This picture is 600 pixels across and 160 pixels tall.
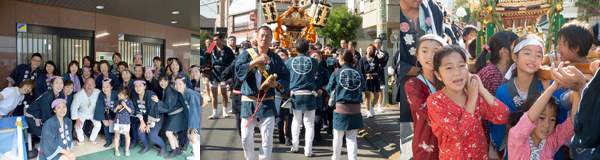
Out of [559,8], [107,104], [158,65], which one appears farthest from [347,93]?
[107,104]

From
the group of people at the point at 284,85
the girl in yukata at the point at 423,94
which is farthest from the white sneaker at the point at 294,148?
the girl in yukata at the point at 423,94

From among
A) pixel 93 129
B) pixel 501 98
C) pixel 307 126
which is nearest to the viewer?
pixel 501 98

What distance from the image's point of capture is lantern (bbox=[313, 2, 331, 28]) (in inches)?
121

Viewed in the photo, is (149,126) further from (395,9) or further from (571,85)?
(571,85)

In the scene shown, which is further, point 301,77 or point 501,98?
point 301,77

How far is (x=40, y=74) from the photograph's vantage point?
4.14 metres

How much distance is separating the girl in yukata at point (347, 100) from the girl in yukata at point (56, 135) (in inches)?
121

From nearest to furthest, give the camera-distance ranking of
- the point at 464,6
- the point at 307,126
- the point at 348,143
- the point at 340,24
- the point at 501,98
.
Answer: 1. the point at 501,98
2. the point at 464,6
3. the point at 348,143
4. the point at 307,126
5. the point at 340,24

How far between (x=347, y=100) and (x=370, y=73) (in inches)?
23.6

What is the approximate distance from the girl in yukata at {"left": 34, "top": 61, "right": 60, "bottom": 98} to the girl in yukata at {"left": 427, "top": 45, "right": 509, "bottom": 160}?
4.32 metres

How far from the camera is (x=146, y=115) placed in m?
3.98

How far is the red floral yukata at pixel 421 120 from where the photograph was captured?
1840 millimetres

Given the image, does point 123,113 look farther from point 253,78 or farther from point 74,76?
point 253,78

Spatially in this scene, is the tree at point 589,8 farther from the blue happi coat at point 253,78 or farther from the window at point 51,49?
the window at point 51,49
